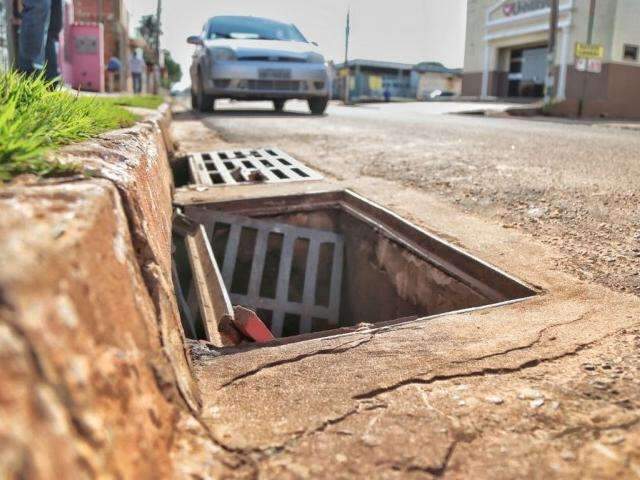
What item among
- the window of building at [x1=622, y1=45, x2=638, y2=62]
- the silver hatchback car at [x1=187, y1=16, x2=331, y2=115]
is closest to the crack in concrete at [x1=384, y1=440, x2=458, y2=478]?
the silver hatchback car at [x1=187, y1=16, x2=331, y2=115]

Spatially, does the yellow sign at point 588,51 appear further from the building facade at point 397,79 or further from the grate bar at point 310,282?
the building facade at point 397,79

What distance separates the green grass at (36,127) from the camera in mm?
1092

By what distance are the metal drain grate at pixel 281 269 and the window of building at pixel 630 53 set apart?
76.5 feet

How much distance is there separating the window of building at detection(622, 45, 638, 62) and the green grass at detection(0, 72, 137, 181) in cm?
2457

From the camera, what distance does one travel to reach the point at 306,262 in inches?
139

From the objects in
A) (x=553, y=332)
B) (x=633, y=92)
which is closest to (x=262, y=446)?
(x=553, y=332)

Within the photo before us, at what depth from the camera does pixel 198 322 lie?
2773 mm

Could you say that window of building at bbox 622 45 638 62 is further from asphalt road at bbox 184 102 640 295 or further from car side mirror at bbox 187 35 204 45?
car side mirror at bbox 187 35 204 45

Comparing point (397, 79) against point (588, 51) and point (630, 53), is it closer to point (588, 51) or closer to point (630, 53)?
point (630, 53)

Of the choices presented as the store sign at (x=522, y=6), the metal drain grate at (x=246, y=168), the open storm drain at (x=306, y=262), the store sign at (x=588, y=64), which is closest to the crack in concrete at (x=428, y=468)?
the open storm drain at (x=306, y=262)

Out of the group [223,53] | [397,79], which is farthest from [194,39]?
[397,79]

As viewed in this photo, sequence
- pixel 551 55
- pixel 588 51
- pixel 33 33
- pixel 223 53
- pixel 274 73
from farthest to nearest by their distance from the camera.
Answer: pixel 588 51, pixel 551 55, pixel 274 73, pixel 223 53, pixel 33 33

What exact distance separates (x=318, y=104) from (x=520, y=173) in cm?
689

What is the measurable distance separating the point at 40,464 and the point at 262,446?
1.90ft
